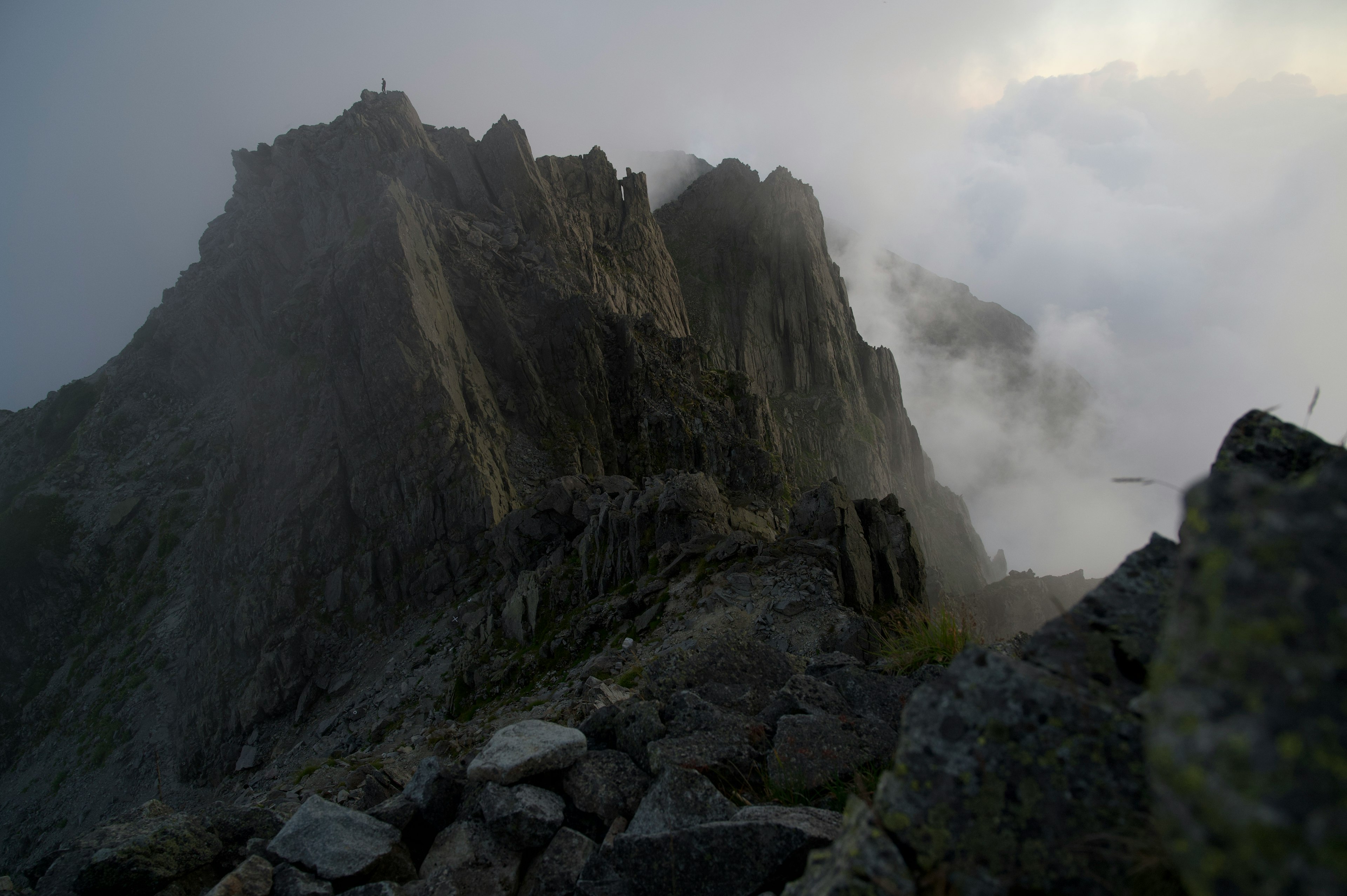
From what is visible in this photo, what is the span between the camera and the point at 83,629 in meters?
56.6

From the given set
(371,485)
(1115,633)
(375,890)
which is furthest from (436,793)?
(371,485)

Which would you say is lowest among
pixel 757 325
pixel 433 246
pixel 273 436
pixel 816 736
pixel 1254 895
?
pixel 816 736

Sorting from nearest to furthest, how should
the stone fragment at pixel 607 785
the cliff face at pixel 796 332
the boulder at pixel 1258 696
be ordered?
the boulder at pixel 1258 696
the stone fragment at pixel 607 785
the cliff face at pixel 796 332

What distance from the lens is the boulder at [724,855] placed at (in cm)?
456

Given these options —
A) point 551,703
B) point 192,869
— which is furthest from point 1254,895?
point 551,703

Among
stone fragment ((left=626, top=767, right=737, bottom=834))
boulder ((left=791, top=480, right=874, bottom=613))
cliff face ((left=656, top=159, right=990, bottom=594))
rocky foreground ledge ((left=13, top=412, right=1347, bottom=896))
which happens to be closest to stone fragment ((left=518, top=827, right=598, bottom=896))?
rocky foreground ledge ((left=13, top=412, right=1347, bottom=896))

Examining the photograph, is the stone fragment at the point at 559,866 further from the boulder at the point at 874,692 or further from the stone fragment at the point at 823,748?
the boulder at the point at 874,692

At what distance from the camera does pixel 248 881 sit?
5.30 meters

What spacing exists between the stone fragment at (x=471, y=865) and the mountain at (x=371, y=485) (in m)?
7.64

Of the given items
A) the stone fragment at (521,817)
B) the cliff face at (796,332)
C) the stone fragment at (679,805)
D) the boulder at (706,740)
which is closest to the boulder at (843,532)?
the boulder at (706,740)

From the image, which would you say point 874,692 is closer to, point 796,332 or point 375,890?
point 375,890

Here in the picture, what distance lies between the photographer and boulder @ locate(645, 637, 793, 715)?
8.40 meters

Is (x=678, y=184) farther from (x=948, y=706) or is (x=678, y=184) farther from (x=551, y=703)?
(x=948, y=706)

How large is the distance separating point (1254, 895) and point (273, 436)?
5329 centimetres
